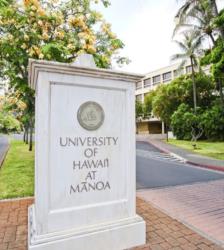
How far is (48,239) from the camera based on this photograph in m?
3.30

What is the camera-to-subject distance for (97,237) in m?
3.59

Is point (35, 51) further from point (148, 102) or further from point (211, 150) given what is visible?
point (148, 102)

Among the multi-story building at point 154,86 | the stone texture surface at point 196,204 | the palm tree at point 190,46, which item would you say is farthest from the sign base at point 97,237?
the multi-story building at point 154,86

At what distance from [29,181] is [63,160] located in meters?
5.34

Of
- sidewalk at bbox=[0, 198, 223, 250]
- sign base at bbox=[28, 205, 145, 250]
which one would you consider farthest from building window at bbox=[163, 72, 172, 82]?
sign base at bbox=[28, 205, 145, 250]

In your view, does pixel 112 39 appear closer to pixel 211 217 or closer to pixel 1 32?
pixel 1 32

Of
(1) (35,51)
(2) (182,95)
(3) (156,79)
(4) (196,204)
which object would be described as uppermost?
(3) (156,79)

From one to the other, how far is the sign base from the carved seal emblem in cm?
142

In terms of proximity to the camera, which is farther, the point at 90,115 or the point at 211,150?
the point at 211,150

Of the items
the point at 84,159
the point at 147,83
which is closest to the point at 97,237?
the point at 84,159

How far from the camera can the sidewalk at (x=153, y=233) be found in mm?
3812

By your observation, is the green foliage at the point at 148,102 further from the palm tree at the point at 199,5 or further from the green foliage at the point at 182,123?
the palm tree at the point at 199,5

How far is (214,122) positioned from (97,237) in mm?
26141

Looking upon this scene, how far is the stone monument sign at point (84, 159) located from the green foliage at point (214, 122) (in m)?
25.1
